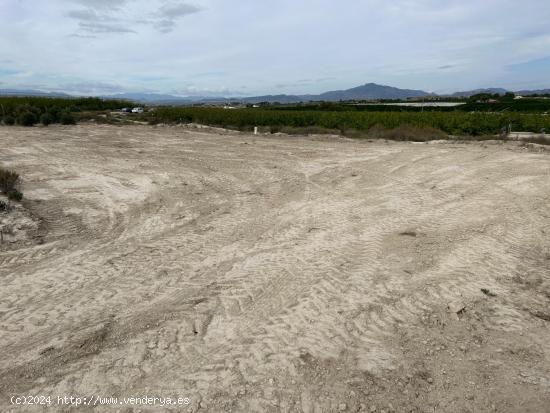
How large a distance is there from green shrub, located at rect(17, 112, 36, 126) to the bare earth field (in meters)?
20.4

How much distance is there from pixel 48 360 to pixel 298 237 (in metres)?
4.72

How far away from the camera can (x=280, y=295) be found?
5707mm

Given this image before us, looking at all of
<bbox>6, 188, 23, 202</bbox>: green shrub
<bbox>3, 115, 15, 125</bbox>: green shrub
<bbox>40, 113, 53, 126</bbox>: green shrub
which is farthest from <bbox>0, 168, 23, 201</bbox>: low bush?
<bbox>3, 115, 15, 125</bbox>: green shrub

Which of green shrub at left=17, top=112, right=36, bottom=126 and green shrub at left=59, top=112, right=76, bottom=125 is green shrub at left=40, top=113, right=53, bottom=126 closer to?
green shrub at left=17, top=112, right=36, bottom=126

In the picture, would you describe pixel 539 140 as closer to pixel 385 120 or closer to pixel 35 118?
pixel 385 120

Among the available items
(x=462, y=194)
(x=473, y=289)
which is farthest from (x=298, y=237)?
(x=462, y=194)

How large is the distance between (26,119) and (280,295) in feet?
99.2

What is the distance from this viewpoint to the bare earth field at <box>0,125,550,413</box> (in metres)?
3.99

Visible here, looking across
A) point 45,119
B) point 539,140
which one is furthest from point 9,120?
point 539,140

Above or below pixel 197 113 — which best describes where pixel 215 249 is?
below

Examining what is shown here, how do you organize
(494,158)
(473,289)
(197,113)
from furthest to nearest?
(197,113) → (494,158) → (473,289)

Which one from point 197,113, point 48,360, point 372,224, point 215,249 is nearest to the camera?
point 48,360

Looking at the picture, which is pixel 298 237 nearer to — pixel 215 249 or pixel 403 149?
pixel 215 249

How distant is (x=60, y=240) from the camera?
7.43 metres
